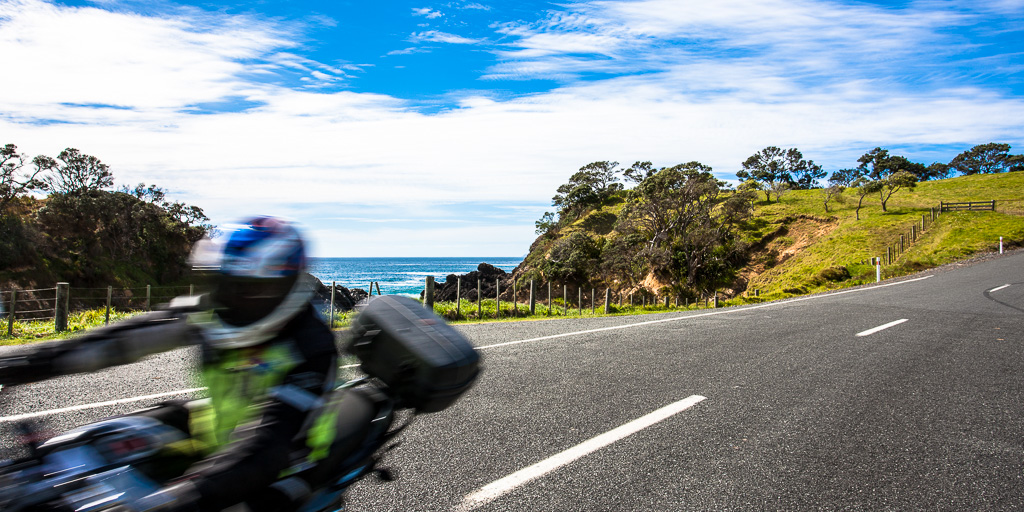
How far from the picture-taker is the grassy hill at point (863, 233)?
27438mm

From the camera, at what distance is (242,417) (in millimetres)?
1654

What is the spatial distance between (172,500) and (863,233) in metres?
51.1

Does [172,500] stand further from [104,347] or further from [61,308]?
[61,308]

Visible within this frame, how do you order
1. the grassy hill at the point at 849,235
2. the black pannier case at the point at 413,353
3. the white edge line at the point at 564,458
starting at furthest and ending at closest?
the grassy hill at the point at 849,235, the white edge line at the point at 564,458, the black pannier case at the point at 413,353

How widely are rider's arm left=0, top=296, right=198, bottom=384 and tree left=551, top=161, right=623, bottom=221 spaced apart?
74.3 meters

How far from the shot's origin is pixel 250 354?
1.69 meters

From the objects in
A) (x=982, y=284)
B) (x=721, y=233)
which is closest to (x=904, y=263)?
(x=982, y=284)

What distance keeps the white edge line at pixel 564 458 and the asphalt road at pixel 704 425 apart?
0.04 feet

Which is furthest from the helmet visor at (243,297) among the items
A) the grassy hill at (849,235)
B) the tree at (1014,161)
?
the tree at (1014,161)

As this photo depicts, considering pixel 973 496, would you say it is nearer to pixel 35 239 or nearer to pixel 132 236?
pixel 35 239

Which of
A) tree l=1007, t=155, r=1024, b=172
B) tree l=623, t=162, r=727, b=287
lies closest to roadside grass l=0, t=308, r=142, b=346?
tree l=623, t=162, r=727, b=287

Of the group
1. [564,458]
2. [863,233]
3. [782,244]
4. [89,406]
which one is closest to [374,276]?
[782,244]

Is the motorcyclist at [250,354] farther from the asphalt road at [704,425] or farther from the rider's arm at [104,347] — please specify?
the asphalt road at [704,425]

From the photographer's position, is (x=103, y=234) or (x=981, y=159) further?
(x=981, y=159)
